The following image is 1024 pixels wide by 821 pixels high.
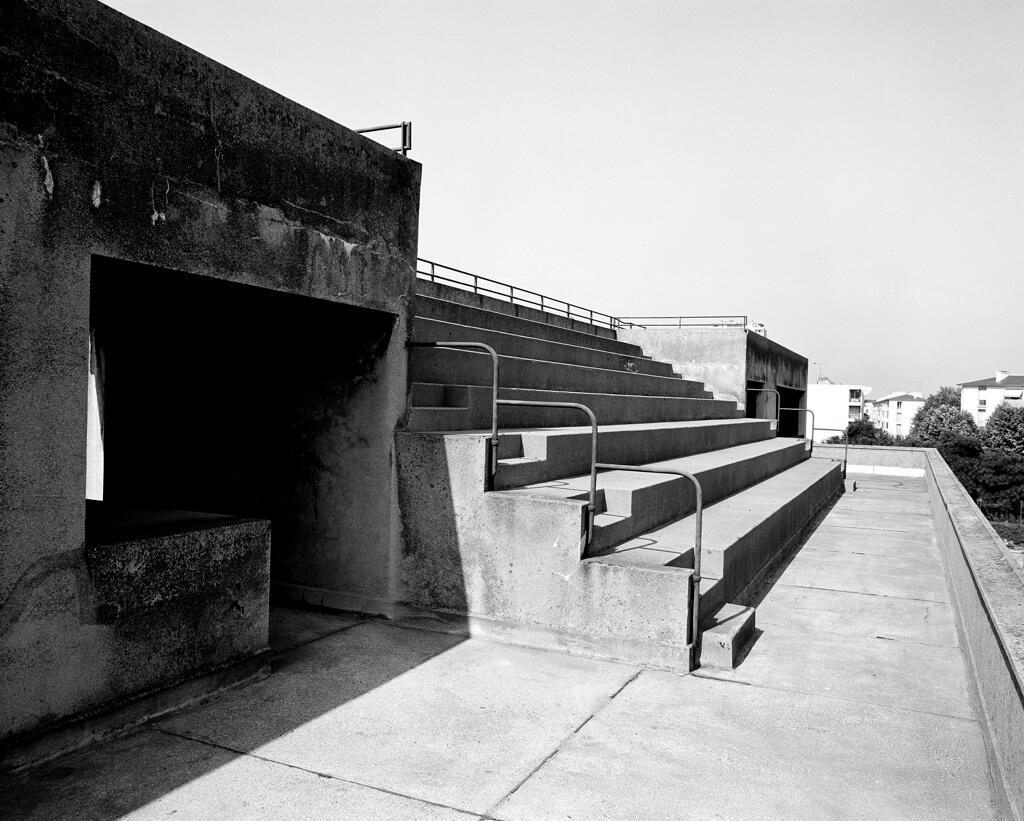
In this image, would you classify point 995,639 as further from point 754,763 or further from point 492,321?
point 492,321

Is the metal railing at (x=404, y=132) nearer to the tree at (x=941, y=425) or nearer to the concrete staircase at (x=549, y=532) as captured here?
the concrete staircase at (x=549, y=532)

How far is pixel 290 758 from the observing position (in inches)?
151

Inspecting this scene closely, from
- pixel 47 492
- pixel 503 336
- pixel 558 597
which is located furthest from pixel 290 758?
pixel 503 336

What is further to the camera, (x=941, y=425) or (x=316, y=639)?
(x=941, y=425)

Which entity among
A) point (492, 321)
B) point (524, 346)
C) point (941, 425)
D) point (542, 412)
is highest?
point (492, 321)

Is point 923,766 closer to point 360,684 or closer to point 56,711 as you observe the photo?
point 360,684

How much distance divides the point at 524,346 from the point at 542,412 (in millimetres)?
1792

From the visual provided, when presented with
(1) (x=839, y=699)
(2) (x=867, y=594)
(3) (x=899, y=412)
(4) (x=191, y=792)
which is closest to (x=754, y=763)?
(1) (x=839, y=699)

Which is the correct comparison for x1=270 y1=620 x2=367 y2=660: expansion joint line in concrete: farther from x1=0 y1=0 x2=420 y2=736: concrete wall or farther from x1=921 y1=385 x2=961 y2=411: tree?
x1=921 y1=385 x2=961 y2=411: tree

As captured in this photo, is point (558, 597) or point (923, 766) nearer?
point (923, 766)

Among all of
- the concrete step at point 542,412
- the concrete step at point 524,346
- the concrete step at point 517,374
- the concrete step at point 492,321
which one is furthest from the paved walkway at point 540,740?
the concrete step at point 492,321

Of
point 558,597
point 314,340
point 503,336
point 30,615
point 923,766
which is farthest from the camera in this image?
point 503,336

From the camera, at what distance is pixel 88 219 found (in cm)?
381

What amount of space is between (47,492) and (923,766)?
173 inches
